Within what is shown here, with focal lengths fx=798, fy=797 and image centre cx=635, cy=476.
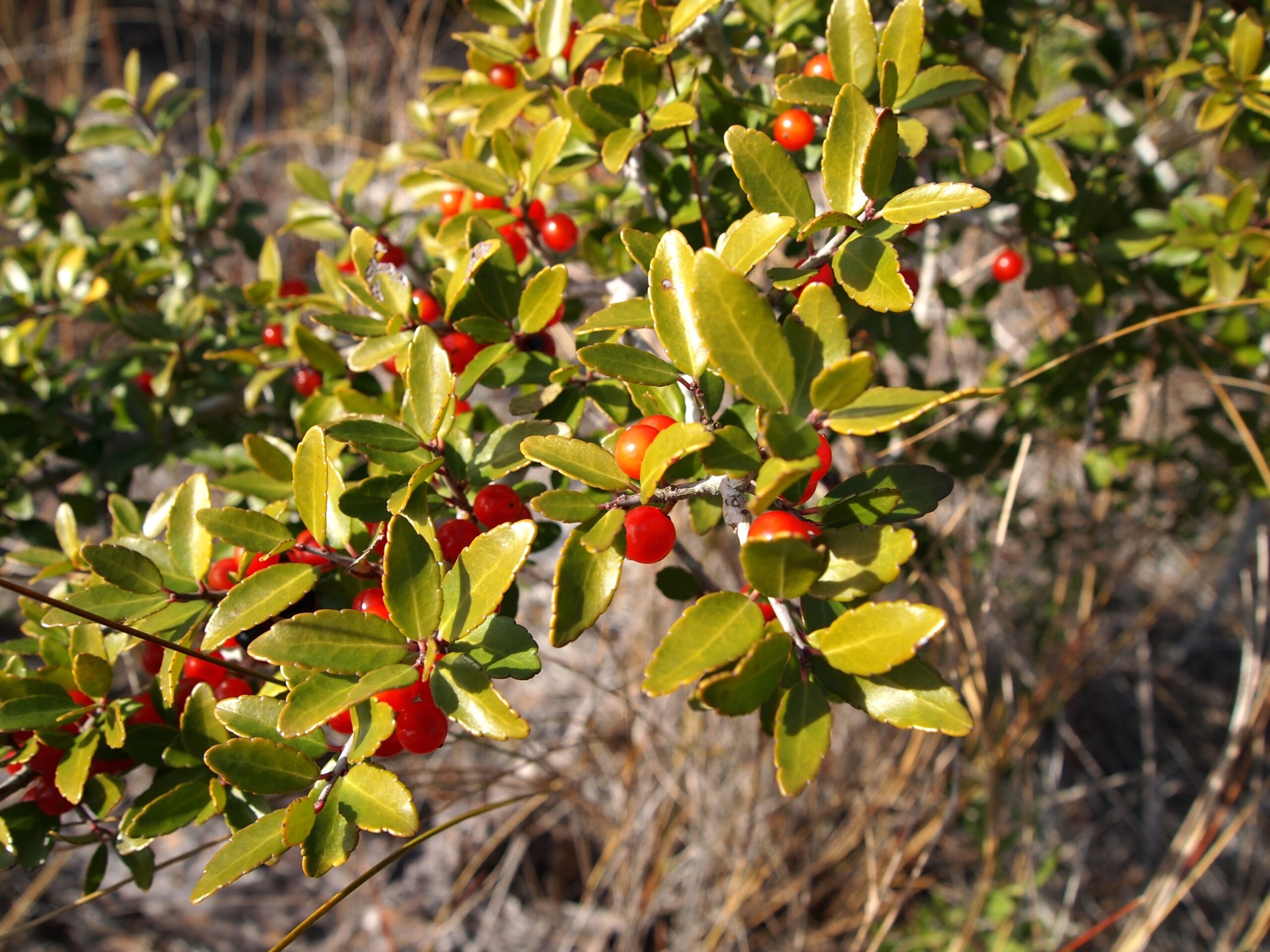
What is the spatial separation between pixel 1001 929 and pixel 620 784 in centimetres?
123

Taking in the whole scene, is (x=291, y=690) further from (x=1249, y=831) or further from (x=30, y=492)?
(x=1249, y=831)

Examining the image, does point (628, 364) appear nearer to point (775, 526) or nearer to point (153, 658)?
point (775, 526)

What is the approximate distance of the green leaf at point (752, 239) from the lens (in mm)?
860

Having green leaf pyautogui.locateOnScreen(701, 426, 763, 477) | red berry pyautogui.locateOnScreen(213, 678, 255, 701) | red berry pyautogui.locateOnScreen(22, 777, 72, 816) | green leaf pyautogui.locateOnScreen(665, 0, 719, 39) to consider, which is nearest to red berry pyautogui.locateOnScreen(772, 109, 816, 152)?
green leaf pyautogui.locateOnScreen(665, 0, 719, 39)

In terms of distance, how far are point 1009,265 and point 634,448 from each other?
129 cm

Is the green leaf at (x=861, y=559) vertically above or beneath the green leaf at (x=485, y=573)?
above

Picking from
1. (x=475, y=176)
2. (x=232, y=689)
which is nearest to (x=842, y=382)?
(x=475, y=176)

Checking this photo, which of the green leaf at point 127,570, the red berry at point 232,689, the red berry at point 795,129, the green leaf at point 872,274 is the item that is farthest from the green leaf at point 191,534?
the red berry at point 795,129

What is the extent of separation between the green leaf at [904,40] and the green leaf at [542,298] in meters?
0.49

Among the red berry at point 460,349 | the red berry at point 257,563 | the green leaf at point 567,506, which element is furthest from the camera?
the red berry at point 460,349

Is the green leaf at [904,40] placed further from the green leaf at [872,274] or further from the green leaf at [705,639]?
the green leaf at [705,639]

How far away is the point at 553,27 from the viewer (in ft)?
4.17

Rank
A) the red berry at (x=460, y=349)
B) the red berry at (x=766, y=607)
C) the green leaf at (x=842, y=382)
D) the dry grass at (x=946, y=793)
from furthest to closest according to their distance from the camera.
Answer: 1. the dry grass at (x=946, y=793)
2. the red berry at (x=460, y=349)
3. the red berry at (x=766, y=607)
4. the green leaf at (x=842, y=382)

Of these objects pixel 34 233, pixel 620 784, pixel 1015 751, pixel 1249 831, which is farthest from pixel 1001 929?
pixel 34 233
